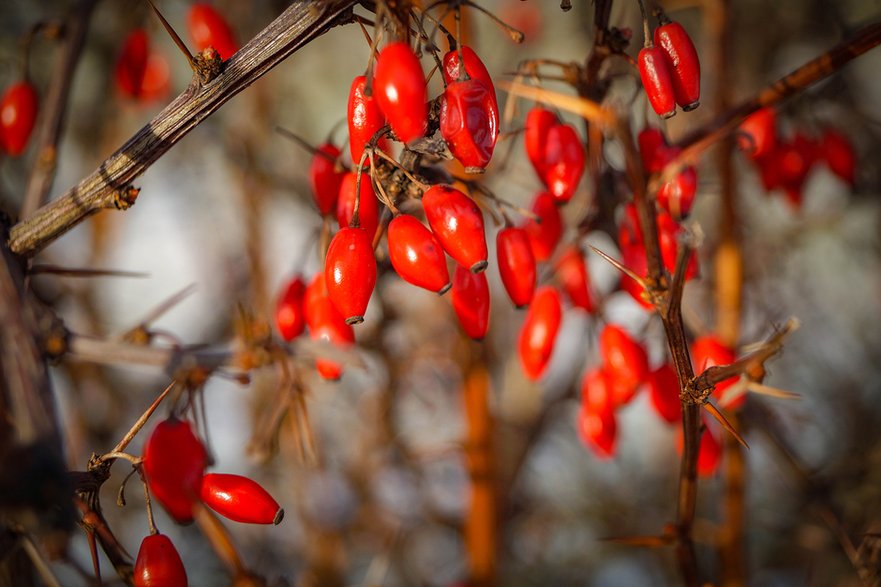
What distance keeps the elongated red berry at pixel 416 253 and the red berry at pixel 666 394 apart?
432 millimetres

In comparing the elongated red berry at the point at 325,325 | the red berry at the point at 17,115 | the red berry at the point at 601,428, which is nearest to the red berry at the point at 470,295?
the elongated red berry at the point at 325,325

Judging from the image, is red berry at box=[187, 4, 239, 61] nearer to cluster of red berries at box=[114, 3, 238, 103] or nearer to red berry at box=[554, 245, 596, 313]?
cluster of red berries at box=[114, 3, 238, 103]

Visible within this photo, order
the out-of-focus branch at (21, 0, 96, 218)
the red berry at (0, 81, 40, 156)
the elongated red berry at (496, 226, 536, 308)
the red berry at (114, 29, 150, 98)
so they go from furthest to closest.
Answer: the red berry at (114, 29, 150, 98) → the red berry at (0, 81, 40, 156) → the out-of-focus branch at (21, 0, 96, 218) → the elongated red berry at (496, 226, 536, 308)

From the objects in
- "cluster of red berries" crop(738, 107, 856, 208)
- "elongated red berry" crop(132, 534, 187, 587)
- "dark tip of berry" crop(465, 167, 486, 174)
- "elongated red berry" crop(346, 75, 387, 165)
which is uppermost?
"cluster of red berries" crop(738, 107, 856, 208)

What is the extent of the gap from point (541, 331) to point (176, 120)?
592 millimetres

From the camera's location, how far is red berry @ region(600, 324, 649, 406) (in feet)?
3.32

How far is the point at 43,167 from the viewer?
105cm

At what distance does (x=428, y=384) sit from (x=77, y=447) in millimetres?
998

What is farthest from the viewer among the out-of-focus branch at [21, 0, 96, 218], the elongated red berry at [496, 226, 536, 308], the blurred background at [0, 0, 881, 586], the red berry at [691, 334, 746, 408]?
the blurred background at [0, 0, 881, 586]

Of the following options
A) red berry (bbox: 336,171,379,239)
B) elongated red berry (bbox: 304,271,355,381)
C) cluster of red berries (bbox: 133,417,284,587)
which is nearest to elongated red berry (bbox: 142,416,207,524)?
cluster of red berries (bbox: 133,417,284,587)

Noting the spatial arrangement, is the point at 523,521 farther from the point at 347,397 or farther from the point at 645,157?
the point at 645,157

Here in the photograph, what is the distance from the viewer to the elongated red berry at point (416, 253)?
733 millimetres

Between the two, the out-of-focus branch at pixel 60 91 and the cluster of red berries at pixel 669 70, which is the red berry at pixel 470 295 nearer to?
the cluster of red berries at pixel 669 70

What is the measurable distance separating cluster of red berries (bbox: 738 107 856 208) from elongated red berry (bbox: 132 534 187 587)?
44.4 inches
